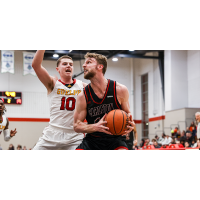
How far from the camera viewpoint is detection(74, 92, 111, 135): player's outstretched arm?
4.18m

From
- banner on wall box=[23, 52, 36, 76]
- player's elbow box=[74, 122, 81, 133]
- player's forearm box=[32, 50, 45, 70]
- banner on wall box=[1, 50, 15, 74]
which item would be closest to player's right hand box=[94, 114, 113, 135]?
player's elbow box=[74, 122, 81, 133]

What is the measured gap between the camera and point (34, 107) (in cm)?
1485

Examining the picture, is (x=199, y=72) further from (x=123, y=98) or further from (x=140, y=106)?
(x=123, y=98)

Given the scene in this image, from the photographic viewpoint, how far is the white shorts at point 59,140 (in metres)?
4.56

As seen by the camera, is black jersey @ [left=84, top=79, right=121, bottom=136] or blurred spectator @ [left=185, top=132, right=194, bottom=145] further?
blurred spectator @ [left=185, top=132, right=194, bottom=145]

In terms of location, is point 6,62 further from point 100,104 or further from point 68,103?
point 100,104

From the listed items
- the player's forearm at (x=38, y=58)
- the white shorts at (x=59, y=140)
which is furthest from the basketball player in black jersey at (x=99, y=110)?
the player's forearm at (x=38, y=58)

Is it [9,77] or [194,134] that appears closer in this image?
[194,134]

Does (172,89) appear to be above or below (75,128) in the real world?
above

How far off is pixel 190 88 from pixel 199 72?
1185 millimetres

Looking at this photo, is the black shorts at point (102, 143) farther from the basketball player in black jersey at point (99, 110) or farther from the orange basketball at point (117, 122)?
the orange basketball at point (117, 122)

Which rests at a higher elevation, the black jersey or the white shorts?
the black jersey

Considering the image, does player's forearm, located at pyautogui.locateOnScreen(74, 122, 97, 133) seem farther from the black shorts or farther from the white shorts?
the white shorts
